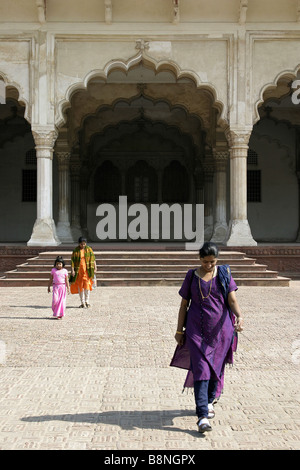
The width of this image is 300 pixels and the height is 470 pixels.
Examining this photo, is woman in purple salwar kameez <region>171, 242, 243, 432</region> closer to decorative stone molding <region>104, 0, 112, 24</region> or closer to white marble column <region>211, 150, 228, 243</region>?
decorative stone molding <region>104, 0, 112, 24</region>

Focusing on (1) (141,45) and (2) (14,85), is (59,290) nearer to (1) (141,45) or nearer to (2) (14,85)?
(2) (14,85)

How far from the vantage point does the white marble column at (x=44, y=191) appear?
44.0 feet

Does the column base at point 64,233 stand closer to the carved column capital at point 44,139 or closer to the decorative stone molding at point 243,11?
the carved column capital at point 44,139

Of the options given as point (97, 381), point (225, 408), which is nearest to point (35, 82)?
point (97, 381)

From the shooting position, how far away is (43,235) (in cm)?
1348

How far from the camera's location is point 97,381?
4.47 metres

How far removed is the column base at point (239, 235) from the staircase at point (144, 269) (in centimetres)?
55

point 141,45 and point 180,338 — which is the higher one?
point 141,45

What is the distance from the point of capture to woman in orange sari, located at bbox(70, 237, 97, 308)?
8742 mm

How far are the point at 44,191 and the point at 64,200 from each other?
429 cm

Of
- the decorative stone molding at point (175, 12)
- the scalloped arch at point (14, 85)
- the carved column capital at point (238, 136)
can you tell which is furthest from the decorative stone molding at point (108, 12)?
the carved column capital at point (238, 136)

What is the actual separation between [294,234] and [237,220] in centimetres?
816

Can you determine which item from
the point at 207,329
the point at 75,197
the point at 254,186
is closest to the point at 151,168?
the point at 75,197
